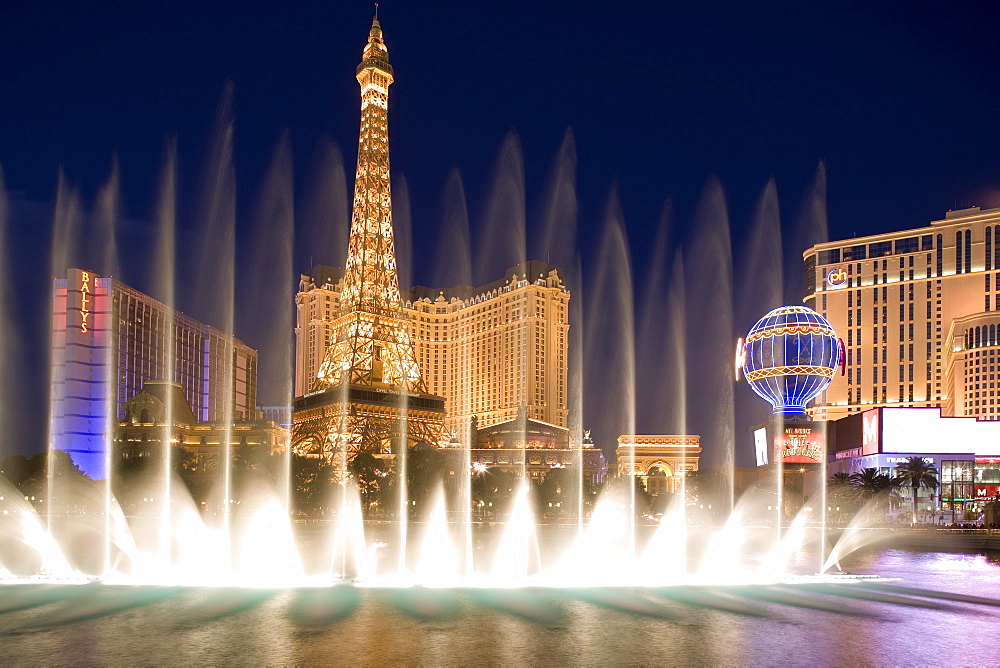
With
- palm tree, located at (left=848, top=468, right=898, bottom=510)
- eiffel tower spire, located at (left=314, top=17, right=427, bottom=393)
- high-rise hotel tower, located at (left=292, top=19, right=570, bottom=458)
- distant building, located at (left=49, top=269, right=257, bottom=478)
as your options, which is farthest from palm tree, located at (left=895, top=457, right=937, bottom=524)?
distant building, located at (left=49, top=269, right=257, bottom=478)

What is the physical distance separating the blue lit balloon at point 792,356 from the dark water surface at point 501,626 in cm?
6833

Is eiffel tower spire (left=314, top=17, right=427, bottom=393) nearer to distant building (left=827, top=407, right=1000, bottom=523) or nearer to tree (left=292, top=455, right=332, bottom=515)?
tree (left=292, top=455, right=332, bottom=515)

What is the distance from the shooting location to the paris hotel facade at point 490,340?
117 m

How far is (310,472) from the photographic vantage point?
224ft

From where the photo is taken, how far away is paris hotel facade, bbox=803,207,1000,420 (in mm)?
127750

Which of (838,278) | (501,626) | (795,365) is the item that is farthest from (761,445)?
(501,626)

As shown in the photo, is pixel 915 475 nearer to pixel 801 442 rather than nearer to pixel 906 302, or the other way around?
pixel 801 442

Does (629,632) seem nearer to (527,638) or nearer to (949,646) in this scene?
(527,638)

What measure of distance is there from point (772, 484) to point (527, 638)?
75.5 meters

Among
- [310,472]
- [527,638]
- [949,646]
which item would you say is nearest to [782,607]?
[949,646]

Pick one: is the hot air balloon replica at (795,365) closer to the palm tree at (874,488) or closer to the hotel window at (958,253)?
the palm tree at (874,488)

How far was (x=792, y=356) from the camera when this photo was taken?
89125mm

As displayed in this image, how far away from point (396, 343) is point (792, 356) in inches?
1577

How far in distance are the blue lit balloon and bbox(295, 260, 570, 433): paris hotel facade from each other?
2941cm
